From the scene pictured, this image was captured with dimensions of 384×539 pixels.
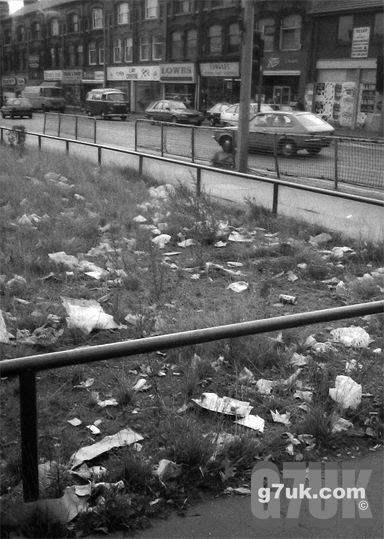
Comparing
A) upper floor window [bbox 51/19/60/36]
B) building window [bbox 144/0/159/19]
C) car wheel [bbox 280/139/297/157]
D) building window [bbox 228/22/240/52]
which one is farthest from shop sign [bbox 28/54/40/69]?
car wheel [bbox 280/139/297/157]

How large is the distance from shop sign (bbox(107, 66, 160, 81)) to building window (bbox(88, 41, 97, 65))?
1.98 m

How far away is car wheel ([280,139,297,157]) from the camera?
16609 millimetres

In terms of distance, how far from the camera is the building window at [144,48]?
54.1 metres

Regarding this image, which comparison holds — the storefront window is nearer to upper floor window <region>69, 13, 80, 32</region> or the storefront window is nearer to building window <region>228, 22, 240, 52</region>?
upper floor window <region>69, 13, 80, 32</region>

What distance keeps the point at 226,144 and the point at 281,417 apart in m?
16.5

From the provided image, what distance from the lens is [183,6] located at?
163 feet

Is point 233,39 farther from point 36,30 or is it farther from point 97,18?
point 36,30

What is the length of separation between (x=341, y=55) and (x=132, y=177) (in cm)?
2836

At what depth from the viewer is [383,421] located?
3.82 m

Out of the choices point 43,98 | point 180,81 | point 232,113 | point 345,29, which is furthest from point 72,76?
point 232,113

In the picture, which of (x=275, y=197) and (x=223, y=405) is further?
(x=275, y=197)

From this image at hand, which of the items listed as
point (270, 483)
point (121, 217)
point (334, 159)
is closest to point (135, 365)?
point (270, 483)

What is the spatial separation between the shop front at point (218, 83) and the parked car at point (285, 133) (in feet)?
78.0

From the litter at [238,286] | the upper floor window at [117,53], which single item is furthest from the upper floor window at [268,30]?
the litter at [238,286]
